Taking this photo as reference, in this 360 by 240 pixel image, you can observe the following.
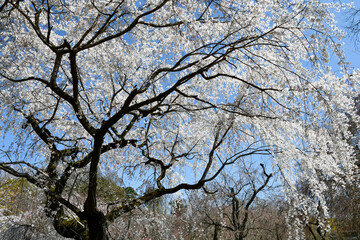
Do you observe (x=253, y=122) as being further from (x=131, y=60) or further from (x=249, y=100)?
(x=131, y=60)

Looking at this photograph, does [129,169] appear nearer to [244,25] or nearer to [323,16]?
[244,25]

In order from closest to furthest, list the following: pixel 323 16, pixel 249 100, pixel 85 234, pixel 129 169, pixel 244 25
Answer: pixel 323 16, pixel 244 25, pixel 85 234, pixel 249 100, pixel 129 169

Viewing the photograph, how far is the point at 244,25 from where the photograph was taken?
3.89 meters

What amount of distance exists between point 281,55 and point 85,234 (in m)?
4.13

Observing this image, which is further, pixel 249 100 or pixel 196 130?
pixel 196 130

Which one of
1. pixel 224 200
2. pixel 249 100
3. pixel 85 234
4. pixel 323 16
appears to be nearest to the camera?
pixel 323 16

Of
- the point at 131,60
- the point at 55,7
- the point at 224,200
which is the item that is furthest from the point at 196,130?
the point at 224,200

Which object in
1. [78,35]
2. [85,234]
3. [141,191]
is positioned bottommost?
[85,234]

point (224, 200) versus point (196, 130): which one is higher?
point (196, 130)

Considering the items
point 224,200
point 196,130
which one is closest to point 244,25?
point 196,130

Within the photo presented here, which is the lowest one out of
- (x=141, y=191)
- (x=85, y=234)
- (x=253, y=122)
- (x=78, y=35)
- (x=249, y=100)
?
(x=85, y=234)

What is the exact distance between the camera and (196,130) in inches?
263

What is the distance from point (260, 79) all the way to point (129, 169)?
3.02m

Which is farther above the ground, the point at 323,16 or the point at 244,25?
the point at 244,25
